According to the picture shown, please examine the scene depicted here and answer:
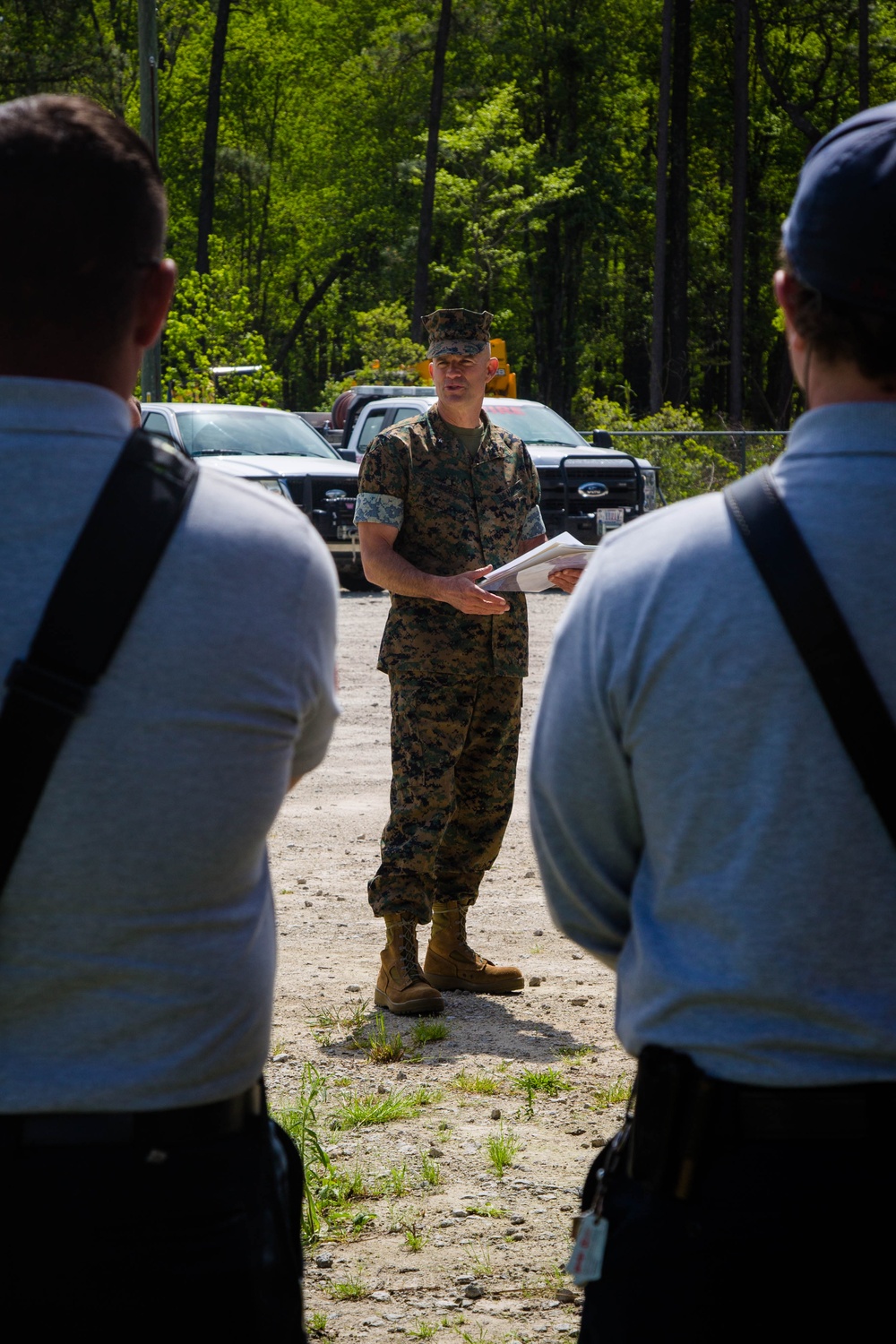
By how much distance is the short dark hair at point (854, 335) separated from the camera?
5.47ft

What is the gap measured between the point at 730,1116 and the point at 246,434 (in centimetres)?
1654

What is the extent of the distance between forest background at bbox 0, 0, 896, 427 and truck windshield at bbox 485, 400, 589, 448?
14290 millimetres

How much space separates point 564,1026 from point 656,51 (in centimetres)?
4721

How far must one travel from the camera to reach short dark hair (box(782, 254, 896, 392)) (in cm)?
167

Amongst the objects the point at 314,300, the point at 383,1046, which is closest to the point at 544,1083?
the point at 383,1046

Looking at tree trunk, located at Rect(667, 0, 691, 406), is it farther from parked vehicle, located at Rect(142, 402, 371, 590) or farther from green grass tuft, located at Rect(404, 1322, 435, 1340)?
green grass tuft, located at Rect(404, 1322, 435, 1340)

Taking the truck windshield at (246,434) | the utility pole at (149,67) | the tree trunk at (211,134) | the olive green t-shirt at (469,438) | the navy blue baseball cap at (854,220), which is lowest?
the truck windshield at (246,434)

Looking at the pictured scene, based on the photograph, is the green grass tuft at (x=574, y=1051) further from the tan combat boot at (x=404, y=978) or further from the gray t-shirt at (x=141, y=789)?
the gray t-shirt at (x=141, y=789)

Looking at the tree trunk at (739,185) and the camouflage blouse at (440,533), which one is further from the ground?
the tree trunk at (739,185)

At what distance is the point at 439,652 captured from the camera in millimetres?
5262

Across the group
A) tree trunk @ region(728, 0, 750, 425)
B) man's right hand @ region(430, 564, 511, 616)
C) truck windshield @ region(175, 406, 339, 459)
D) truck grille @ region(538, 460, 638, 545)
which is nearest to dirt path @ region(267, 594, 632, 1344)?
man's right hand @ region(430, 564, 511, 616)

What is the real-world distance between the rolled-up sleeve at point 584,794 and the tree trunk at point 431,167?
39.1m

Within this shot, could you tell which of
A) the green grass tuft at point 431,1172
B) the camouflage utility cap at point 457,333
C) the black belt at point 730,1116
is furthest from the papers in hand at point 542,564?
the black belt at point 730,1116

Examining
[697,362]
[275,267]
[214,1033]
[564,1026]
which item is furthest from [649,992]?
[275,267]
